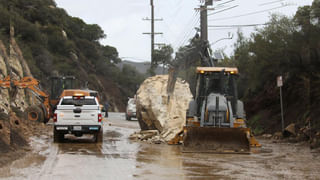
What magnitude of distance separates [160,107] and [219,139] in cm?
836

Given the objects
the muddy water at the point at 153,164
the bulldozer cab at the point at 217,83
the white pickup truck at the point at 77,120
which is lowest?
the muddy water at the point at 153,164

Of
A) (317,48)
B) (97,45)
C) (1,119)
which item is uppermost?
(97,45)

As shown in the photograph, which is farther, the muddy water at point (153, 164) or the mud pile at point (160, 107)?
the mud pile at point (160, 107)

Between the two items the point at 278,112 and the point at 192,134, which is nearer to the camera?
the point at 192,134

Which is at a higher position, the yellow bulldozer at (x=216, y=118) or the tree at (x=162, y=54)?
the tree at (x=162, y=54)

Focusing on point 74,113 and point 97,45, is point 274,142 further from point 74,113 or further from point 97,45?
point 97,45

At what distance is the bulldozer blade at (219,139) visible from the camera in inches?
666

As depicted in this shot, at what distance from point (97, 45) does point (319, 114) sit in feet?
258

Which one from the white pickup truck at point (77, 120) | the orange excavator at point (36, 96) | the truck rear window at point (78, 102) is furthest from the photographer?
the orange excavator at point (36, 96)

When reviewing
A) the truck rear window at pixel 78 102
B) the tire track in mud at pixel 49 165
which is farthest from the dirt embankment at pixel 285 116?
the tire track in mud at pixel 49 165

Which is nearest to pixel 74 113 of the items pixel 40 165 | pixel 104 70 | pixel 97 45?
pixel 40 165

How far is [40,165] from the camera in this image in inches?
522

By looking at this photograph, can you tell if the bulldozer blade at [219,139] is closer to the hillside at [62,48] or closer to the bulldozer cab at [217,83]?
the bulldozer cab at [217,83]

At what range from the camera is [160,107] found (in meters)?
25.1
